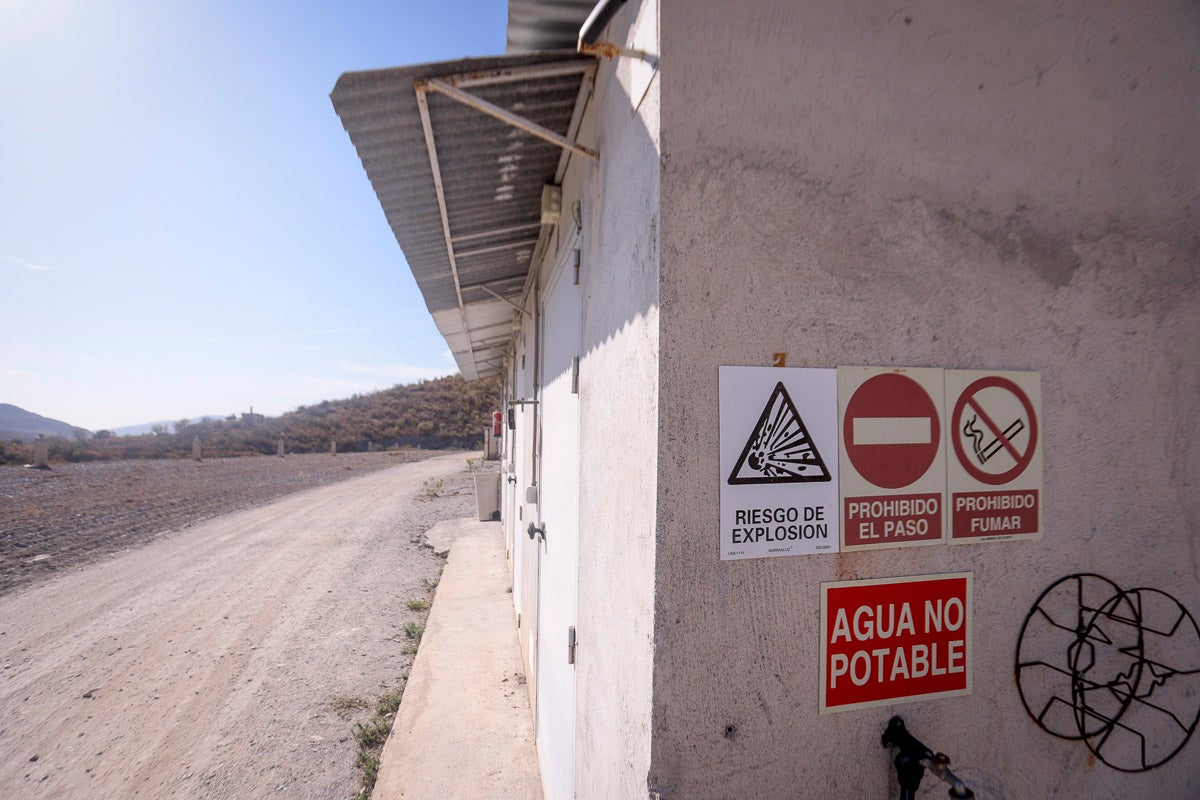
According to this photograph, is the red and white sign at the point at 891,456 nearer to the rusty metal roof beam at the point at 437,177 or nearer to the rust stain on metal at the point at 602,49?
the rust stain on metal at the point at 602,49

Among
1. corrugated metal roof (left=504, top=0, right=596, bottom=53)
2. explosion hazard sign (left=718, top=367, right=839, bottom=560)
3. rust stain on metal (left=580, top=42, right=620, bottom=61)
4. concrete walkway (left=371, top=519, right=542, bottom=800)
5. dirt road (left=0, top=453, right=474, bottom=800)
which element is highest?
corrugated metal roof (left=504, top=0, right=596, bottom=53)

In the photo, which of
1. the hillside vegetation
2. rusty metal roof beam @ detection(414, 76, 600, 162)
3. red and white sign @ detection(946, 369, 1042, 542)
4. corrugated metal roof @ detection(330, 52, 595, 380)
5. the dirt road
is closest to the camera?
red and white sign @ detection(946, 369, 1042, 542)

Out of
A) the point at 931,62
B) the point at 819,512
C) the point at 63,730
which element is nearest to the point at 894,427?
the point at 819,512

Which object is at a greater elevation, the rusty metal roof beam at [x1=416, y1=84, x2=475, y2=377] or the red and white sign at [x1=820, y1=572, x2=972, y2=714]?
the rusty metal roof beam at [x1=416, y1=84, x2=475, y2=377]

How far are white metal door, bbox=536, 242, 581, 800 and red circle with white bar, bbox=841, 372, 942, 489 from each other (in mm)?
1339

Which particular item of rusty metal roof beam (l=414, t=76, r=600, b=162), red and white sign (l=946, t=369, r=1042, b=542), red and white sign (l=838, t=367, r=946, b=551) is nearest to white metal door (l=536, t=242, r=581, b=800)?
rusty metal roof beam (l=414, t=76, r=600, b=162)

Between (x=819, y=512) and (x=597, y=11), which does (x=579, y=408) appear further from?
(x=597, y=11)

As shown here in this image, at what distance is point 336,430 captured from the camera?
4506 centimetres

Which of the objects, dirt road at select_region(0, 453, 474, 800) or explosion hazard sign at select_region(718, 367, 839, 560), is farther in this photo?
dirt road at select_region(0, 453, 474, 800)

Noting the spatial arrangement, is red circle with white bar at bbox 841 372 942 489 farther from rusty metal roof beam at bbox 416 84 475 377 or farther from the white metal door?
rusty metal roof beam at bbox 416 84 475 377

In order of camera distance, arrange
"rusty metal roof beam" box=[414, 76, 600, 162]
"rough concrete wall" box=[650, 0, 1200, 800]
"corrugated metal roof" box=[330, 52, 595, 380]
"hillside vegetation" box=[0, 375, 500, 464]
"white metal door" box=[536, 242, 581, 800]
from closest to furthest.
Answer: "rough concrete wall" box=[650, 0, 1200, 800] < "rusty metal roof beam" box=[414, 76, 600, 162] < "corrugated metal roof" box=[330, 52, 595, 380] < "white metal door" box=[536, 242, 581, 800] < "hillside vegetation" box=[0, 375, 500, 464]

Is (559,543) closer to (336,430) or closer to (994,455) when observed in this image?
(994,455)

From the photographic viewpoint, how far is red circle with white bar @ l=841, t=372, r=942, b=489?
5.43 ft

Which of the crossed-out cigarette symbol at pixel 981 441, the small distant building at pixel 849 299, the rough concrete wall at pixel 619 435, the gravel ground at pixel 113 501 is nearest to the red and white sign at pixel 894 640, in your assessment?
the small distant building at pixel 849 299
